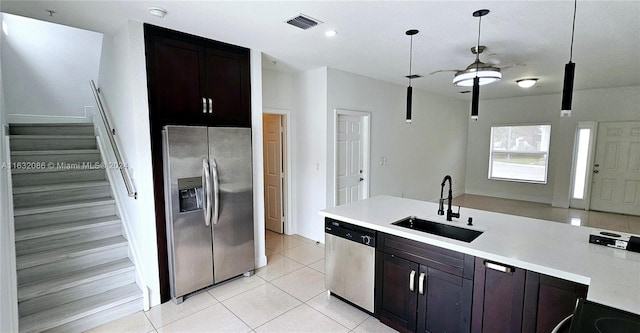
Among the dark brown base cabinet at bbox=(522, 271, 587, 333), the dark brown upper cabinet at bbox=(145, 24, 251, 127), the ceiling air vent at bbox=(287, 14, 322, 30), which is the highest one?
the ceiling air vent at bbox=(287, 14, 322, 30)

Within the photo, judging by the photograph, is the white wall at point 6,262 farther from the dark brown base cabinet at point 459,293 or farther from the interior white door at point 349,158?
the interior white door at point 349,158

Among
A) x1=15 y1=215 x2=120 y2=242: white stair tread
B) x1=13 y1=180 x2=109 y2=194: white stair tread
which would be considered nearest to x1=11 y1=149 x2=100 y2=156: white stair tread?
x1=13 y1=180 x2=109 y2=194: white stair tread

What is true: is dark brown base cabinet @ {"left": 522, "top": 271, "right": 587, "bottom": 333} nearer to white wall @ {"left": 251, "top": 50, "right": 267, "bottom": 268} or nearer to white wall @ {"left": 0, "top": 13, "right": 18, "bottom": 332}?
white wall @ {"left": 251, "top": 50, "right": 267, "bottom": 268}

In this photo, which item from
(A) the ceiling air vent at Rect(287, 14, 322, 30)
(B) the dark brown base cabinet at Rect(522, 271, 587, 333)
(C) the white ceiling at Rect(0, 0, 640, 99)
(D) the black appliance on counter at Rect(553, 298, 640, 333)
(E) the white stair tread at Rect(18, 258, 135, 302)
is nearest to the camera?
(D) the black appliance on counter at Rect(553, 298, 640, 333)

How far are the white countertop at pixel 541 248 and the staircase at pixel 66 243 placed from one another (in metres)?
2.15

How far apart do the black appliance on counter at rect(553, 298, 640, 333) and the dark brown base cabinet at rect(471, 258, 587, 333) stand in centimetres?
45

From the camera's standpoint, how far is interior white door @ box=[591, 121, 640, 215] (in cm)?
583

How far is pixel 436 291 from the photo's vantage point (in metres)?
2.12

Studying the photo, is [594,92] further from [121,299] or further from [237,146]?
[121,299]

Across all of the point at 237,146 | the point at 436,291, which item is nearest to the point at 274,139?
the point at 237,146

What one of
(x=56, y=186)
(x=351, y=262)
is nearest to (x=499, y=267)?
(x=351, y=262)

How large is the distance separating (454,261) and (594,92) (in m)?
6.71

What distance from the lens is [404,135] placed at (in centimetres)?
588

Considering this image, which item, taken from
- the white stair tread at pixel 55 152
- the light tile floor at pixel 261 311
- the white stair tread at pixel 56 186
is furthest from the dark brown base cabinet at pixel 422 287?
the white stair tread at pixel 55 152
